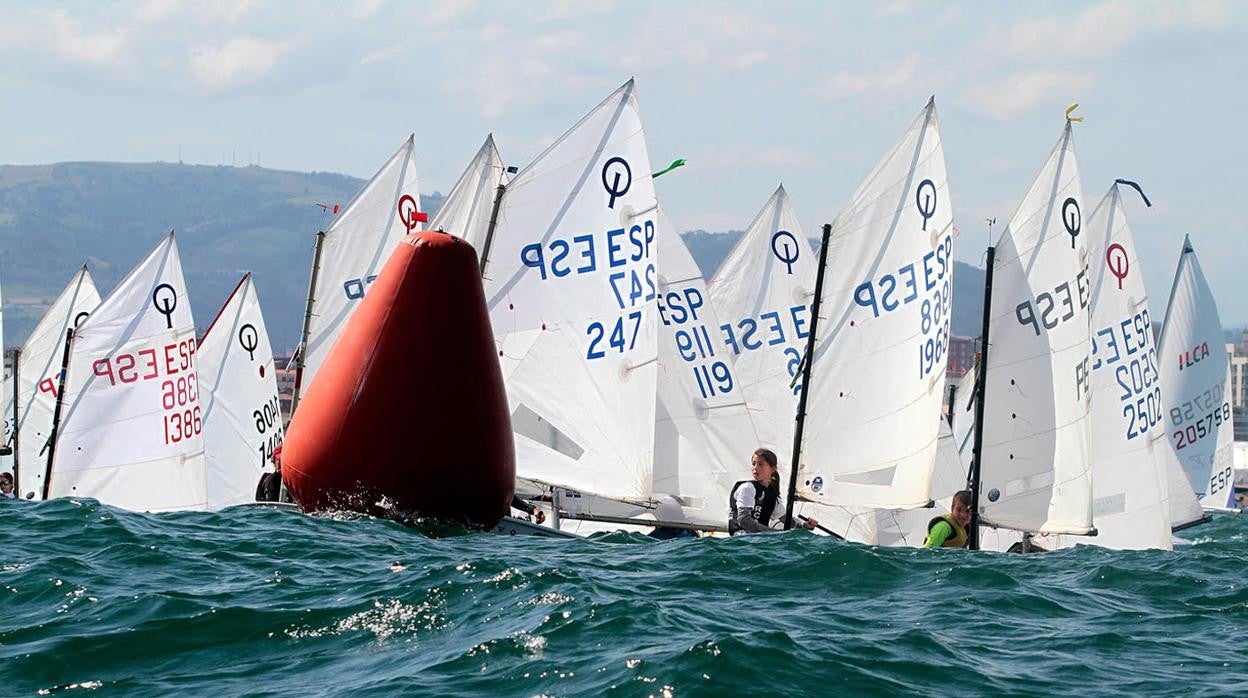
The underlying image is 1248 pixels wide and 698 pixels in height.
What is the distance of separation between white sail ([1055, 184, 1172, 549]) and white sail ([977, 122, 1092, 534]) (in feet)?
6.25

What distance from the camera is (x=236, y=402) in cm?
3319

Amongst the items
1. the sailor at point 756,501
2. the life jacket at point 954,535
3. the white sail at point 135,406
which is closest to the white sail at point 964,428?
the life jacket at point 954,535

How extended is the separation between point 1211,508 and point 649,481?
76.4 feet

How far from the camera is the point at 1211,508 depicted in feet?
130

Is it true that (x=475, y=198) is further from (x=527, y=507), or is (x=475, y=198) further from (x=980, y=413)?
(x=980, y=413)

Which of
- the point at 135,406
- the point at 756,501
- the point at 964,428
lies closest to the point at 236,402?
the point at 135,406

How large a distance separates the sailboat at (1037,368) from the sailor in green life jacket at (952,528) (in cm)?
244

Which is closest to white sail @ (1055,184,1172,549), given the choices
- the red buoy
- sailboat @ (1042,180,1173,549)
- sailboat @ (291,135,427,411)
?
sailboat @ (1042,180,1173,549)

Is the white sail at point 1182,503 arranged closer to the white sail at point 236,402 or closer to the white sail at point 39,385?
the white sail at point 236,402

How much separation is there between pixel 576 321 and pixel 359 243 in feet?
24.3

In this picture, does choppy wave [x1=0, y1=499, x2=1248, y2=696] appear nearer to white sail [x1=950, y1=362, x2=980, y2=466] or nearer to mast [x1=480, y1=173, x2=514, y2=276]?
mast [x1=480, y1=173, x2=514, y2=276]

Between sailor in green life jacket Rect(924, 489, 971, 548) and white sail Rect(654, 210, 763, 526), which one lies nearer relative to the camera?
sailor in green life jacket Rect(924, 489, 971, 548)

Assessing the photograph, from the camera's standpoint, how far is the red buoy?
16297 mm

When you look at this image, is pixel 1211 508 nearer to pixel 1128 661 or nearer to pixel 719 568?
pixel 719 568
